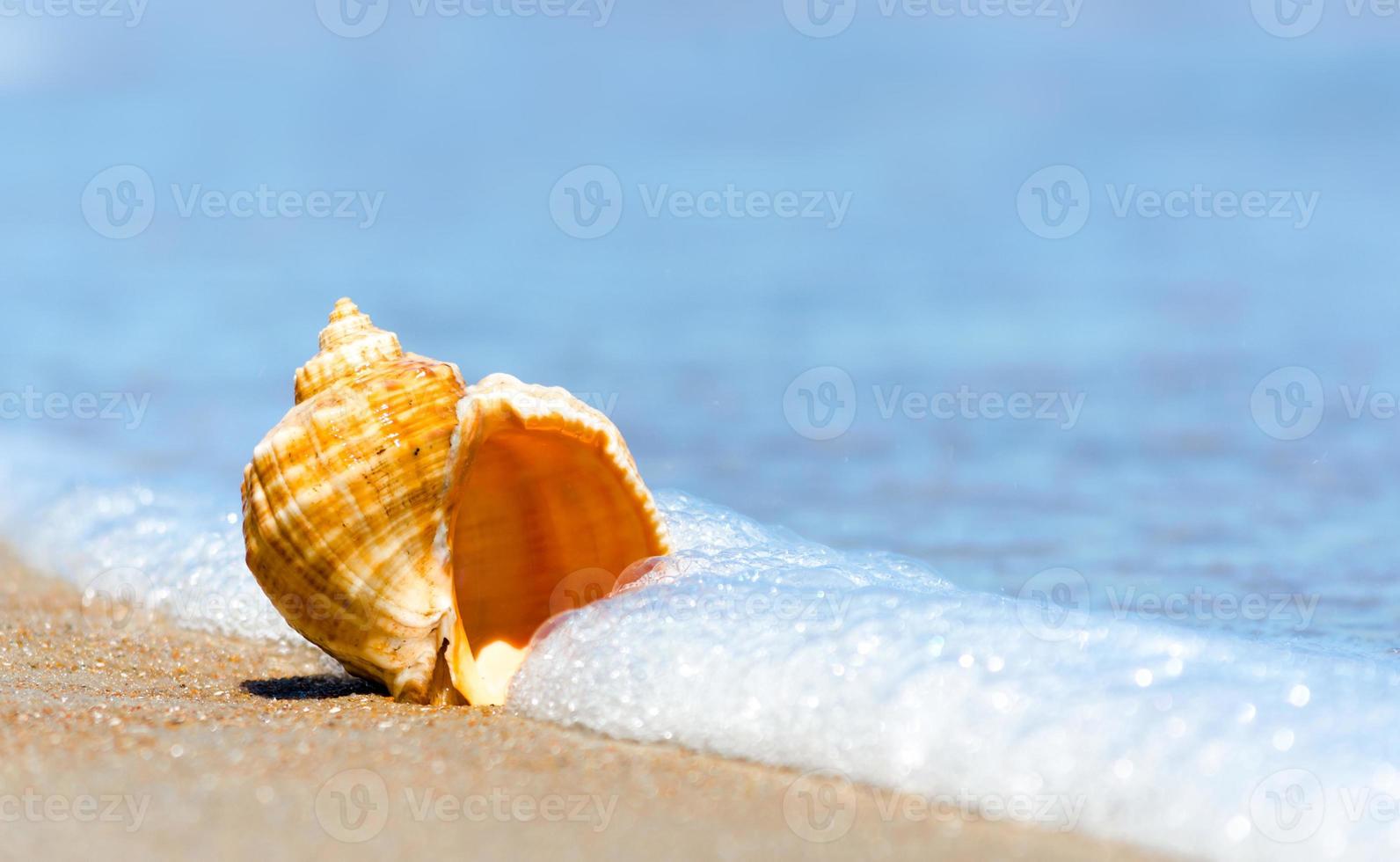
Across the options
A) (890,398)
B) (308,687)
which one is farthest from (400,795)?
(890,398)

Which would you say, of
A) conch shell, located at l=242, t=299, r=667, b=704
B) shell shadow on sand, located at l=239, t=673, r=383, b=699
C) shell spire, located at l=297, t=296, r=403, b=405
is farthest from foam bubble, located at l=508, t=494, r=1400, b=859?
shell spire, located at l=297, t=296, r=403, b=405

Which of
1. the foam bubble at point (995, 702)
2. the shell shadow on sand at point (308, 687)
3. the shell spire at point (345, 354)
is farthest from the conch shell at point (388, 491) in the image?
the foam bubble at point (995, 702)

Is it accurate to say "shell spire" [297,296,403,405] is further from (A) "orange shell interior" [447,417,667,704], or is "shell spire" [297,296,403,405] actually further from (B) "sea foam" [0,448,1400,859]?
(B) "sea foam" [0,448,1400,859]

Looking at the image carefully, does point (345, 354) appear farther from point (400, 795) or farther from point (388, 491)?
point (400, 795)

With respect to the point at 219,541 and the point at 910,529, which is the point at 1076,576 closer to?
→ the point at 910,529

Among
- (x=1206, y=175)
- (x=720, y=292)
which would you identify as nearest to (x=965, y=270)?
(x=720, y=292)

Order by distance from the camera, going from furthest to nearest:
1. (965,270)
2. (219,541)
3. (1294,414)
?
(965,270) → (1294,414) → (219,541)

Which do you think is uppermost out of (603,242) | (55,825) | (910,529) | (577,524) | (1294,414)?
(603,242)

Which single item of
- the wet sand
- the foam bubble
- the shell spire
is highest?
the shell spire
